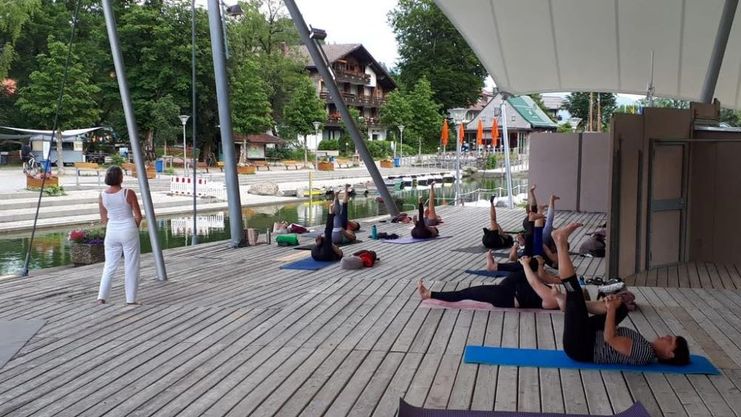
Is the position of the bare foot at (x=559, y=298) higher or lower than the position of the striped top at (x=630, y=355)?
higher

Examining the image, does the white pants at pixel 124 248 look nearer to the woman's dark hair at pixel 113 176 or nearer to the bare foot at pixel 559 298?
the woman's dark hair at pixel 113 176

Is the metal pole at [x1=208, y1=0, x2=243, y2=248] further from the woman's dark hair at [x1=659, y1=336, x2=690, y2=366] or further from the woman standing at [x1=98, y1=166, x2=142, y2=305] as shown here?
the woman's dark hair at [x1=659, y1=336, x2=690, y2=366]

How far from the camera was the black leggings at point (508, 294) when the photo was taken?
19.1 feet

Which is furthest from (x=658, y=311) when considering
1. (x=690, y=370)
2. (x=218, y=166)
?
(x=218, y=166)

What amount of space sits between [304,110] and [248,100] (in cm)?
552

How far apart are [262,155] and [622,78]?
3329 centimetres

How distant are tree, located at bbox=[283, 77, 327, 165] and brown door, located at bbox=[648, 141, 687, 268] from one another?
39.1m

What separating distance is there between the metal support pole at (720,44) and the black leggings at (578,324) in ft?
28.8

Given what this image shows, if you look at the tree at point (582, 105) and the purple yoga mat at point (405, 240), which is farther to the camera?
the tree at point (582, 105)

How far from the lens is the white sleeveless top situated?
20.4ft

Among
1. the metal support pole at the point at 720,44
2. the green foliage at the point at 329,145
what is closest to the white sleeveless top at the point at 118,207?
the metal support pole at the point at 720,44

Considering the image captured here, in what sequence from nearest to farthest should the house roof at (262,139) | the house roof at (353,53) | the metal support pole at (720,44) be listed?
1. the metal support pole at (720,44)
2. the house roof at (262,139)
3. the house roof at (353,53)

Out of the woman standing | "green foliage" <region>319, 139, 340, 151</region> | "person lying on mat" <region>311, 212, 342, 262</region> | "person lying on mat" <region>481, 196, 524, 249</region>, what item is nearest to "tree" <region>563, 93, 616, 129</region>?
"green foliage" <region>319, 139, 340, 151</region>

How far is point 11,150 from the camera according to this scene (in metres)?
42.7
